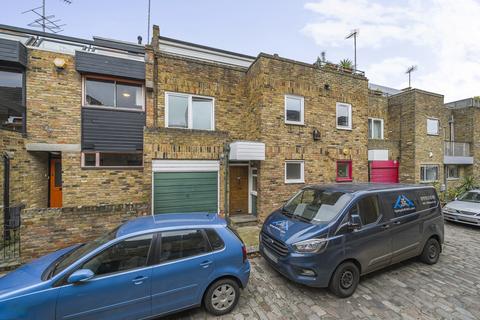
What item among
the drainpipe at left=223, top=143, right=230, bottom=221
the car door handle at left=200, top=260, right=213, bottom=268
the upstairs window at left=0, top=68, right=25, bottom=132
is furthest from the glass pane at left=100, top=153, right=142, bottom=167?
the car door handle at left=200, top=260, right=213, bottom=268

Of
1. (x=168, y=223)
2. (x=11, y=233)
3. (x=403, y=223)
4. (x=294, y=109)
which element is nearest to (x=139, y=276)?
(x=168, y=223)

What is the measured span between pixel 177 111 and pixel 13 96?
17.0ft

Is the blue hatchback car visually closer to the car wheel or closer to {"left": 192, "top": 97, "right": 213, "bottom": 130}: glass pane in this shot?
the car wheel

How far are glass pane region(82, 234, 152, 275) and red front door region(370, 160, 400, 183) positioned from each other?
10808 mm

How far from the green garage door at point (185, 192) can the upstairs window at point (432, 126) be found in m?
12.6

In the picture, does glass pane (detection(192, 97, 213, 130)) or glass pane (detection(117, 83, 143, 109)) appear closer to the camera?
glass pane (detection(117, 83, 143, 109))

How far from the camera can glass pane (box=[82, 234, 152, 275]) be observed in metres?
2.88

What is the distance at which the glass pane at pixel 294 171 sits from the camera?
8539 mm

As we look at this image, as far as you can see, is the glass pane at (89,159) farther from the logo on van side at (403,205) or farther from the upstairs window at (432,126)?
the upstairs window at (432,126)

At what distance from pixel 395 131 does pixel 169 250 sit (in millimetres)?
13826

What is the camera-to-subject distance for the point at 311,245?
3.77 meters

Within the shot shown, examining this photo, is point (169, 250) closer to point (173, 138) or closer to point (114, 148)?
point (173, 138)

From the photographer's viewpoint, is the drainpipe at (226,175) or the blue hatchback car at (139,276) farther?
the drainpipe at (226,175)

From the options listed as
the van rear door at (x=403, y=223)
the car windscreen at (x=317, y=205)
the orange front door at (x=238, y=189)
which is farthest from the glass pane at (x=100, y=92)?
the van rear door at (x=403, y=223)
